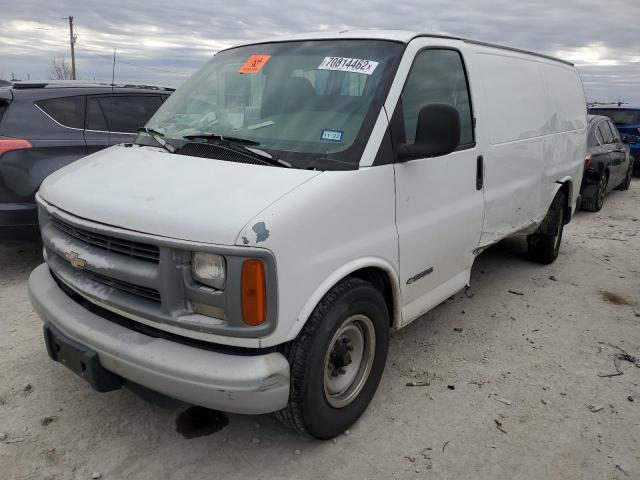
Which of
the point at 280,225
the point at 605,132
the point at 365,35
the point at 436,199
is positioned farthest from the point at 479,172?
the point at 605,132

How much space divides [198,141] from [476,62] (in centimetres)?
220

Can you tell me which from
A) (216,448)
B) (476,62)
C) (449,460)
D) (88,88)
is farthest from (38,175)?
(449,460)

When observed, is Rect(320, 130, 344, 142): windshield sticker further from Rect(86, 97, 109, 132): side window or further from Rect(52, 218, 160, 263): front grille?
Rect(86, 97, 109, 132): side window

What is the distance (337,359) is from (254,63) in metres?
2.01

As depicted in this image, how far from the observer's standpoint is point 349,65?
315cm

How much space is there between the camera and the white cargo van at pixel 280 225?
2332 mm

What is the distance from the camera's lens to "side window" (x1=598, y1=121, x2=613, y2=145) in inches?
384

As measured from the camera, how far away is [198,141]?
10.3 ft

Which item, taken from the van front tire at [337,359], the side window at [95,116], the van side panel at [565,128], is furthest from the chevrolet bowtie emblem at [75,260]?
the van side panel at [565,128]

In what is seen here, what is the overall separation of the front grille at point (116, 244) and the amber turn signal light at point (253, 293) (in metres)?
0.44

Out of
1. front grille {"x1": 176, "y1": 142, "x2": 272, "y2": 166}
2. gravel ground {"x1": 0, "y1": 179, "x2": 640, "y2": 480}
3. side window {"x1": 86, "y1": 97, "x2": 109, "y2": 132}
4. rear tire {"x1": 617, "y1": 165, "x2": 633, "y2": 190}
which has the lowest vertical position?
gravel ground {"x1": 0, "y1": 179, "x2": 640, "y2": 480}

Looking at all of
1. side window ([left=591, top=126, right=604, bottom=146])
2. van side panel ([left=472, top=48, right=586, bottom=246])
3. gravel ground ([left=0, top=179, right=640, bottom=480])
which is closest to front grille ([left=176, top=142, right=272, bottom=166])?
gravel ground ([left=0, top=179, right=640, bottom=480])

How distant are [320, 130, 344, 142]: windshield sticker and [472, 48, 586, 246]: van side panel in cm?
151

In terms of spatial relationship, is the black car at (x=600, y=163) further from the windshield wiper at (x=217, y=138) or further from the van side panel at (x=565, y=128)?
the windshield wiper at (x=217, y=138)
